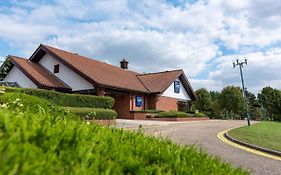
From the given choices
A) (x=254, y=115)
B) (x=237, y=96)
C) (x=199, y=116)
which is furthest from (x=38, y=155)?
(x=254, y=115)

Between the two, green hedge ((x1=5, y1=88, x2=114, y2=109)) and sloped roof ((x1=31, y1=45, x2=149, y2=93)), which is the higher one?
sloped roof ((x1=31, y1=45, x2=149, y2=93))

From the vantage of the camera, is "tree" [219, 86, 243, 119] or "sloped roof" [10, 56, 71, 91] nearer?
"sloped roof" [10, 56, 71, 91]

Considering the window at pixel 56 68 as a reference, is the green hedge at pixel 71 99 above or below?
below

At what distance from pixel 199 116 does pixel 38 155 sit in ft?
118

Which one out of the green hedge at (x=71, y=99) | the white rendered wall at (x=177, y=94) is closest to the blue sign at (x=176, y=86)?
the white rendered wall at (x=177, y=94)

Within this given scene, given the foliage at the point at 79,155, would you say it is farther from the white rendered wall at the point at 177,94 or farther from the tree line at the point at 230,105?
the tree line at the point at 230,105

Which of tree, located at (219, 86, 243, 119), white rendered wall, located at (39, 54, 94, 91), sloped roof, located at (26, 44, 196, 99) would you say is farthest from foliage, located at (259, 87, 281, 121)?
white rendered wall, located at (39, 54, 94, 91)

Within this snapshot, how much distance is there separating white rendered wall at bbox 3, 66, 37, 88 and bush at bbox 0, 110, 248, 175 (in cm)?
2604

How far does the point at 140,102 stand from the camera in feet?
112

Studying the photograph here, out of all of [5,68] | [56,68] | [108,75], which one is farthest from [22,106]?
[5,68]

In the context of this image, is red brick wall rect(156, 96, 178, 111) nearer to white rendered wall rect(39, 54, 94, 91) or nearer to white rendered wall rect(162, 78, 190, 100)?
white rendered wall rect(162, 78, 190, 100)

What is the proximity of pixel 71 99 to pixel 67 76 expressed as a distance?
7879 mm

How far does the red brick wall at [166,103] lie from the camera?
3613 centimetres

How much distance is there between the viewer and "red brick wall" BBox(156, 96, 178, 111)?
119 ft
